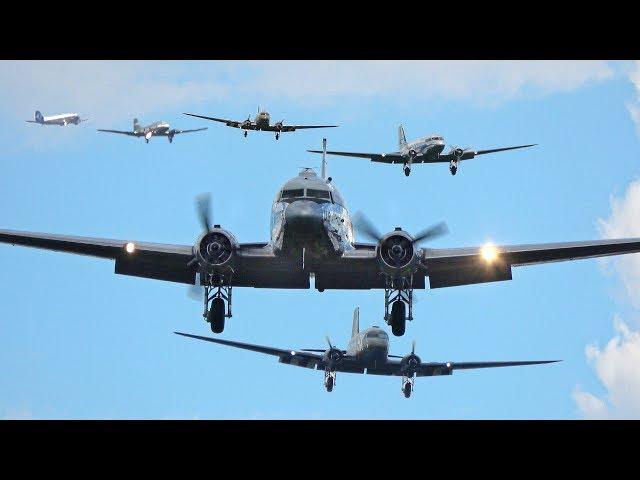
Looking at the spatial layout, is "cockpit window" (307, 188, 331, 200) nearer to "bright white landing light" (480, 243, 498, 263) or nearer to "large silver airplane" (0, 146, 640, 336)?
"large silver airplane" (0, 146, 640, 336)

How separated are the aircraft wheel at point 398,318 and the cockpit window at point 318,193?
15.7ft

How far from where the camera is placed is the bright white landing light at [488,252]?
4050 cm

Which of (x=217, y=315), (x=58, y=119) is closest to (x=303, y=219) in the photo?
(x=217, y=315)

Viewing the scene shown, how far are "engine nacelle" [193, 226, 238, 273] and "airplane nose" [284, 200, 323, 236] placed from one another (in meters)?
2.54

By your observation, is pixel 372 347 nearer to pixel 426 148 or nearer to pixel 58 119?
pixel 426 148

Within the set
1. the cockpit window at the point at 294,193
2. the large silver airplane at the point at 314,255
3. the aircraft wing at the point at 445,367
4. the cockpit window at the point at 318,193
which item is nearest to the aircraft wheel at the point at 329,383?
the aircraft wing at the point at 445,367

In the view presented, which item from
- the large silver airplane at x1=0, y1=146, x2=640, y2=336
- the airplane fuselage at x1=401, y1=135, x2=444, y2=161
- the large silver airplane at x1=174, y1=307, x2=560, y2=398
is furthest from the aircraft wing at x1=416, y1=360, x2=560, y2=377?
the large silver airplane at x1=0, y1=146, x2=640, y2=336

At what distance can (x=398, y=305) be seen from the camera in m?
39.2

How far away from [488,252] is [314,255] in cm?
706
